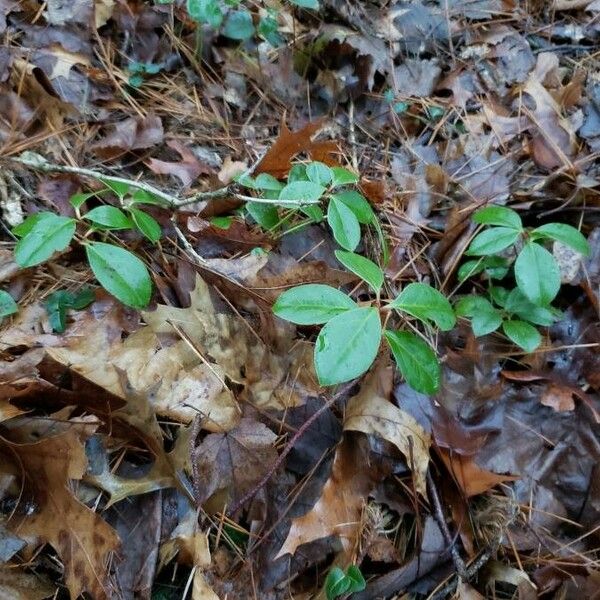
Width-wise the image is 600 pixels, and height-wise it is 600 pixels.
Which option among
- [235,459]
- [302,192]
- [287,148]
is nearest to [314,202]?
[302,192]

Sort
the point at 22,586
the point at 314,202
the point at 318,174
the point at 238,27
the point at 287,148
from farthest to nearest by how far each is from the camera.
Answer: the point at 238,27, the point at 287,148, the point at 318,174, the point at 314,202, the point at 22,586

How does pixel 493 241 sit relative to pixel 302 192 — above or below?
below

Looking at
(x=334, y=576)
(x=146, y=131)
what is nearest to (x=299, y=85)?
(x=146, y=131)

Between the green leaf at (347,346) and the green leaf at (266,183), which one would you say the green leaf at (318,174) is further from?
the green leaf at (347,346)

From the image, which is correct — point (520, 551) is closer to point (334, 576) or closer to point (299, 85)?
point (334, 576)

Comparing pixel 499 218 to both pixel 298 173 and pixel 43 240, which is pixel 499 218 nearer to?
pixel 298 173

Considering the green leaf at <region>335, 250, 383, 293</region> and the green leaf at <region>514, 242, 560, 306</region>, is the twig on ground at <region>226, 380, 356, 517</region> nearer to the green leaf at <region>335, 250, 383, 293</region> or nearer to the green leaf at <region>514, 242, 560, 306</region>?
the green leaf at <region>335, 250, 383, 293</region>

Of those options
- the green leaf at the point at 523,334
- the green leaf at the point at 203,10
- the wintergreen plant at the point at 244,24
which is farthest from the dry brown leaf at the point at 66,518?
the wintergreen plant at the point at 244,24
